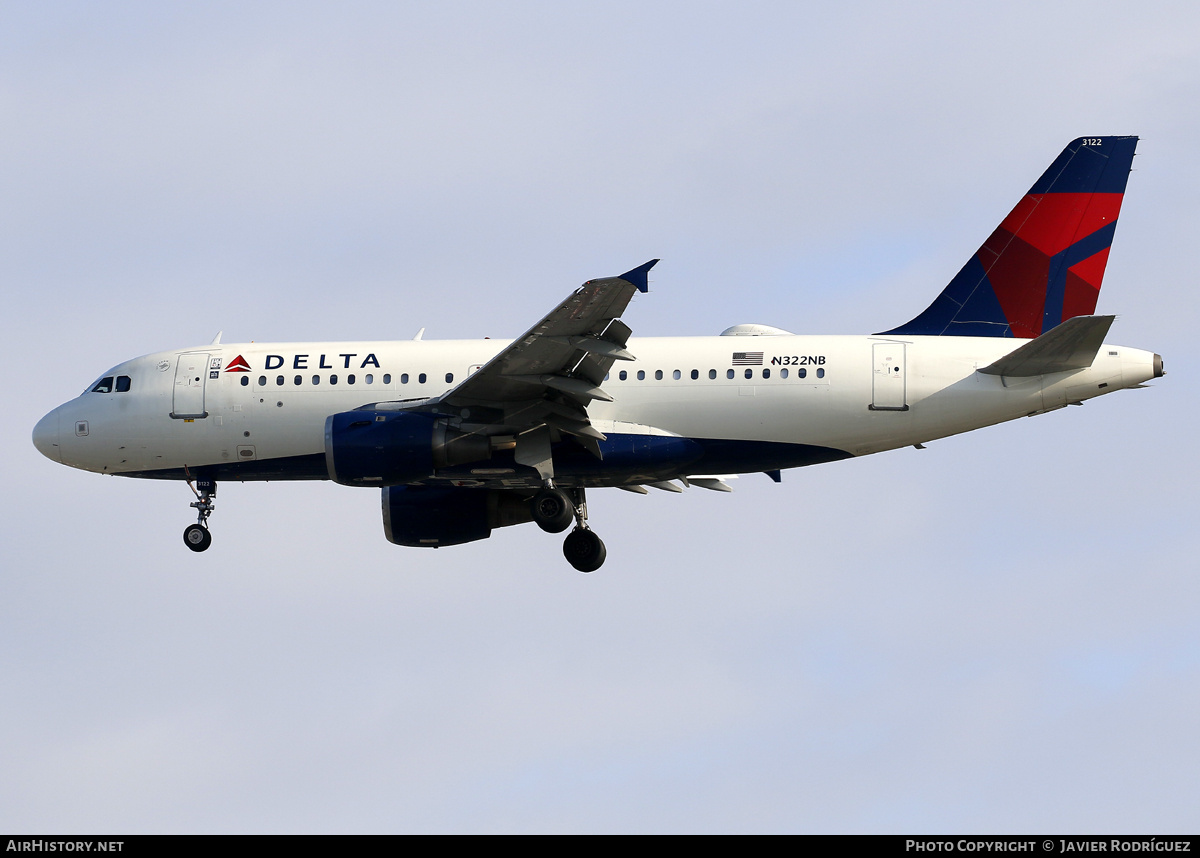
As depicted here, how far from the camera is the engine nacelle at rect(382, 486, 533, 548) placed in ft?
137

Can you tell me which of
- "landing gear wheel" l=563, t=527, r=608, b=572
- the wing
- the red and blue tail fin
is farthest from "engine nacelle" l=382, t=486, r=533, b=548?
the red and blue tail fin

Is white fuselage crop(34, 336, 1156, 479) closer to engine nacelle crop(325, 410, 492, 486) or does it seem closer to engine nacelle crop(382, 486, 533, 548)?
engine nacelle crop(325, 410, 492, 486)

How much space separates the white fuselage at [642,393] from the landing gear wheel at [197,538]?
1440 millimetres

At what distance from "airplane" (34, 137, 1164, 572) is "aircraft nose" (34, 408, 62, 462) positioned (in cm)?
8

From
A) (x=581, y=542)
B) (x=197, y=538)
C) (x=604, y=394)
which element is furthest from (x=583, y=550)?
(x=197, y=538)

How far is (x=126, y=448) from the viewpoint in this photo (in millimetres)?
40188

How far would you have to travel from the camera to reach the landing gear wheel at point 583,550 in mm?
40844

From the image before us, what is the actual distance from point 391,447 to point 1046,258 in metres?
15.6

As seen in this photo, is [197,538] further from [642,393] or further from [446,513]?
[642,393]

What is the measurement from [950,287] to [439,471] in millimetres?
12392
